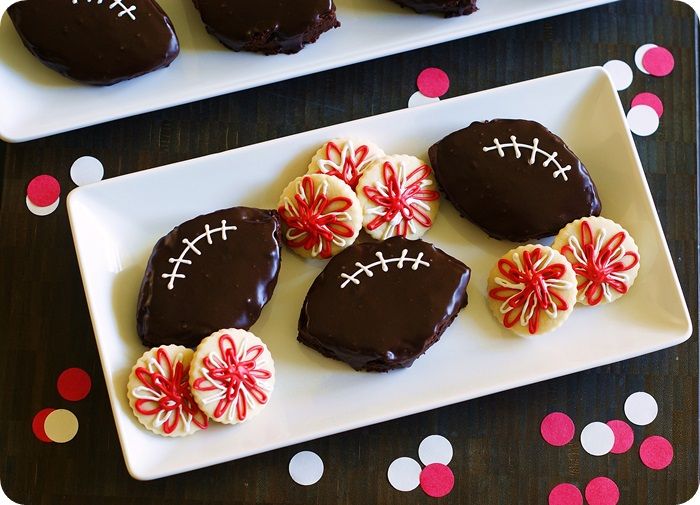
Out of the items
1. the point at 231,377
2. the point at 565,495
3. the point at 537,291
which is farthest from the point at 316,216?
the point at 565,495

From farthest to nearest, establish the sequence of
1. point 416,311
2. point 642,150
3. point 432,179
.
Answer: point 642,150, point 432,179, point 416,311

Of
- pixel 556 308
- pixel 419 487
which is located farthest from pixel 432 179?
pixel 419 487

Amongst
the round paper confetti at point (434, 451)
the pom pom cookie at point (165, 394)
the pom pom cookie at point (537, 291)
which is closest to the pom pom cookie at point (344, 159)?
the pom pom cookie at point (537, 291)

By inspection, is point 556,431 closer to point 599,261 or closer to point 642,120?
point 599,261

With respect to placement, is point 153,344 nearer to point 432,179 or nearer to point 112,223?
point 112,223

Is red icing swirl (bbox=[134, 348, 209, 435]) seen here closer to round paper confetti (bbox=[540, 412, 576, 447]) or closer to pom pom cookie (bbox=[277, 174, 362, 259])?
pom pom cookie (bbox=[277, 174, 362, 259])
